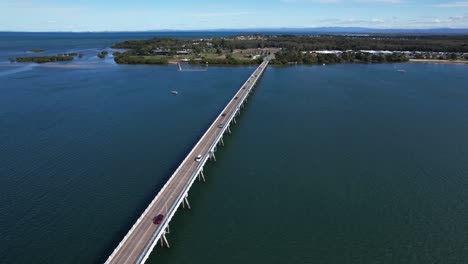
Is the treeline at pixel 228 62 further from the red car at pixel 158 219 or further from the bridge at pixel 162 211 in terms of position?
the red car at pixel 158 219

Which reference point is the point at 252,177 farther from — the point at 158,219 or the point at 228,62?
the point at 228,62

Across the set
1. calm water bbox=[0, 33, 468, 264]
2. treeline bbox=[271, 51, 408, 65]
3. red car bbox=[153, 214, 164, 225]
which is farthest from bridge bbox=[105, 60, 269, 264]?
treeline bbox=[271, 51, 408, 65]

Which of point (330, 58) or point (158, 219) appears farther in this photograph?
point (330, 58)

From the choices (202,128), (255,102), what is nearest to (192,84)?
(255,102)

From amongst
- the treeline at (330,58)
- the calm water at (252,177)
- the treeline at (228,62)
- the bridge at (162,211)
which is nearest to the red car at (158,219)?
the bridge at (162,211)

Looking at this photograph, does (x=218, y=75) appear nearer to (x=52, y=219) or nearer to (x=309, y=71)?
(x=309, y=71)

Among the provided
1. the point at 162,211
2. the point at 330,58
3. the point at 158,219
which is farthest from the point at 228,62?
the point at 158,219
